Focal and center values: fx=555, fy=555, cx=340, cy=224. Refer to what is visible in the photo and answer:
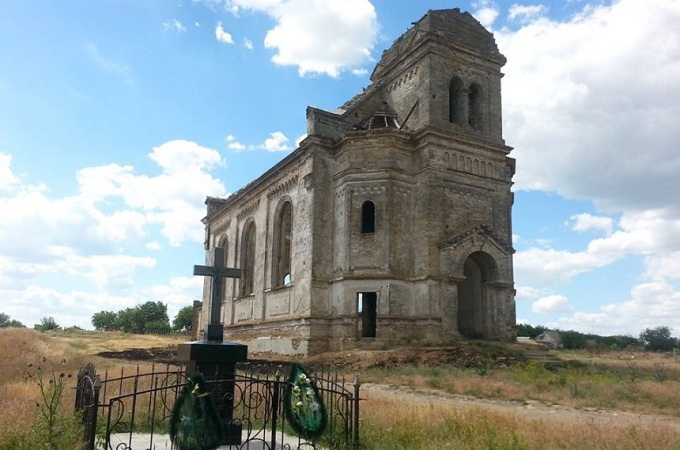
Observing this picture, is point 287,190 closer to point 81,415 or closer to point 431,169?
point 431,169

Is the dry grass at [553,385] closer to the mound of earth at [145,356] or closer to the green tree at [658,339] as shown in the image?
the mound of earth at [145,356]

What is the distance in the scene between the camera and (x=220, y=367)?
8070mm

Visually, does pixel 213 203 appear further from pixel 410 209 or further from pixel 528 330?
pixel 528 330

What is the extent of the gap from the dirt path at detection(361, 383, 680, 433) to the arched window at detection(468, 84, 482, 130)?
16.5m

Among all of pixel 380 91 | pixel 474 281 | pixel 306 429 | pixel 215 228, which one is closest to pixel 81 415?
pixel 306 429

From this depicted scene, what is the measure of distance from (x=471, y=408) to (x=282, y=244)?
70.4 feet

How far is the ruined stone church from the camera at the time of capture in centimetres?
2369

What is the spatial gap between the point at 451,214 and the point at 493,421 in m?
16.3

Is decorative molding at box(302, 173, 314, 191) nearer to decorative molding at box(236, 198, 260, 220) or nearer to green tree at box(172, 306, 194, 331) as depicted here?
decorative molding at box(236, 198, 260, 220)

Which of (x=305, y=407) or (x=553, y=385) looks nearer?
(x=305, y=407)

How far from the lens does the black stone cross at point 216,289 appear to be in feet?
27.9

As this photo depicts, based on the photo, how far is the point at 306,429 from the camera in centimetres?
742

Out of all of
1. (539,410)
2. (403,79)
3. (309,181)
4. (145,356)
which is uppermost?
(403,79)

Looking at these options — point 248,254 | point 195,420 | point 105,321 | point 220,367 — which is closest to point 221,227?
point 248,254
